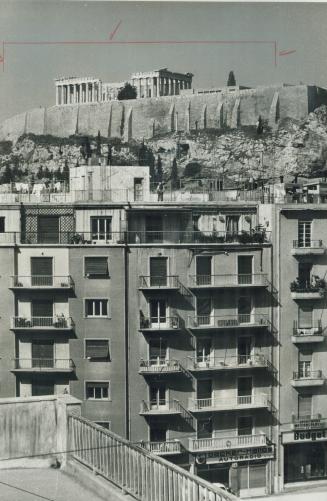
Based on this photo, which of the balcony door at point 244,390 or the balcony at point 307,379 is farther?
the balcony at point 307,379

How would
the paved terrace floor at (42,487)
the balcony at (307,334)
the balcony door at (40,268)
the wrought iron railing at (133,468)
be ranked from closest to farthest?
the wrought iron railing at (133,468), the paved terrace floor at (42,487), the balcony door at (40,268), the balcony at (307,334)

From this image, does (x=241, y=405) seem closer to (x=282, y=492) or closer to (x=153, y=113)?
(x=282, y=492)

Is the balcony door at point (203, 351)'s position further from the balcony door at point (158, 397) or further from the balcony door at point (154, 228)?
the balcony door at point (154, 228)

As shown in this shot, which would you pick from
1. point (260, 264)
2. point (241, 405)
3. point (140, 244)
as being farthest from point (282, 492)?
point (140, 244)

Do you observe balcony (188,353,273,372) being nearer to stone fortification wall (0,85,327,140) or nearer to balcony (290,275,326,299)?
balcony (290,275,326,299)

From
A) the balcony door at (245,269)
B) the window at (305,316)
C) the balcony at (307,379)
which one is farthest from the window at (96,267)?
the balcony at (307,379)

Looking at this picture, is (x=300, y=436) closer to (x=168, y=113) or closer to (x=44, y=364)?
(x=44, y=364)

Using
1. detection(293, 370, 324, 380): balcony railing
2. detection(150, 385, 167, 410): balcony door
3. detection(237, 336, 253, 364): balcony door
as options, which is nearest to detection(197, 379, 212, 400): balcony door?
detection(150, 385, 167, 410): balcony door
